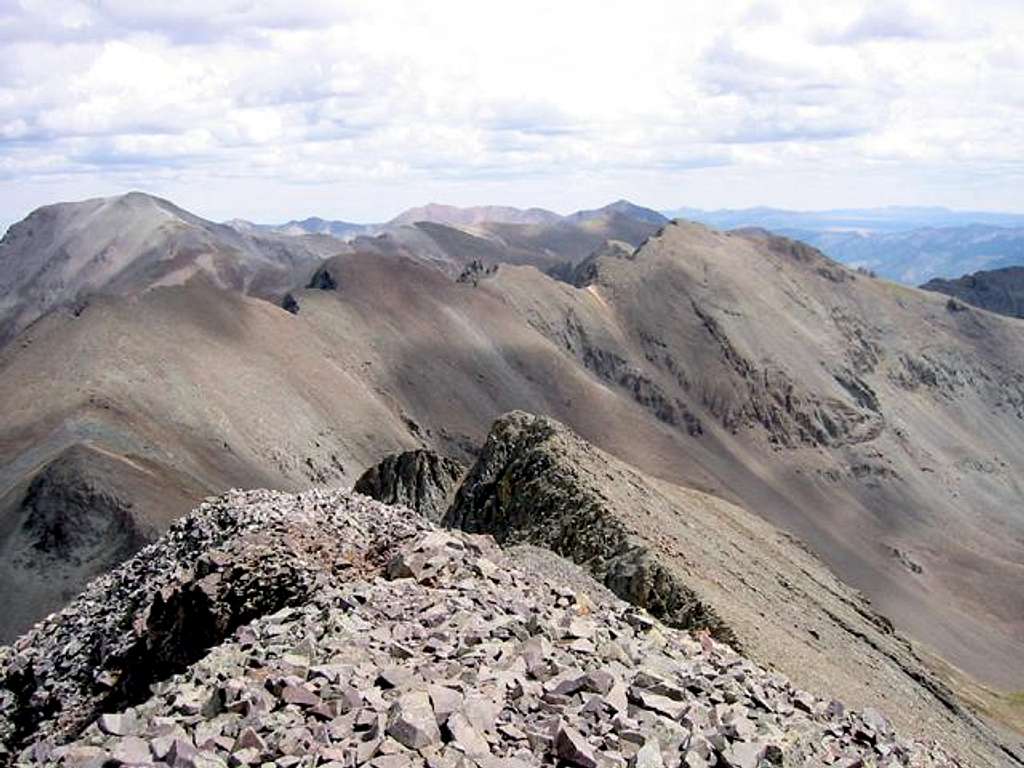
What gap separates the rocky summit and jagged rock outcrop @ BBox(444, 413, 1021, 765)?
1215cm

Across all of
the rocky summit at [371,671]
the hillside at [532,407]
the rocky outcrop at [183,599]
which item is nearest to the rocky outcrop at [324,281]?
the hillside at [532,407]

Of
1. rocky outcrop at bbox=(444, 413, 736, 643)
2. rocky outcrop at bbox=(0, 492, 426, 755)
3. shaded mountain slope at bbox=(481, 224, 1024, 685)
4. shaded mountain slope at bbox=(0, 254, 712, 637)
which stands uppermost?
rocky outcrop at bbox=(0, 492, 426, 755)

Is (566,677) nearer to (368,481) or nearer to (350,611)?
(350,611)

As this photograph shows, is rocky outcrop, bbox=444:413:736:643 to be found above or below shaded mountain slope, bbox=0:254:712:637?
above

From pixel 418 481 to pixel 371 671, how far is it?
154ft

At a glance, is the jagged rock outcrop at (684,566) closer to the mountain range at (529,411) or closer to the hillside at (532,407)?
the mountain range at (529,411)

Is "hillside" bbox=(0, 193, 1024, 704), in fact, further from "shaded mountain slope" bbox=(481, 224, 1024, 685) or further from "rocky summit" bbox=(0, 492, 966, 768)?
"rocky summit" bbox=(0, 492, 966, 768)

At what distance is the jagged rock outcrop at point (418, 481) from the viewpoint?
62.3m

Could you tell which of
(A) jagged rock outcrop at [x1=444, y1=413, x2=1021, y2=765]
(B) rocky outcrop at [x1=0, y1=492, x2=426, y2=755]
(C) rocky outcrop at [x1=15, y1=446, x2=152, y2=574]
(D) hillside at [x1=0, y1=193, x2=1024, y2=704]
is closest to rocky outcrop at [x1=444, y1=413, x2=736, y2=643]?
(A) jagged rock outcrop at [x1=444, y1=413, x2=1021, y2=765]

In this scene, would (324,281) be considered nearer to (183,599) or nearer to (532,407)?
(532,407)

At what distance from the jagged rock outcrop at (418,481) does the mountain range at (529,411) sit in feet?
34.8

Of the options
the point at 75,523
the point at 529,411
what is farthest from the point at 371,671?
the point at 529,411

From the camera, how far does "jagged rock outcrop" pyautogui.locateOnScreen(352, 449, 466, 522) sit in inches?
2453

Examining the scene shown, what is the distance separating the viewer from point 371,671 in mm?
17328
